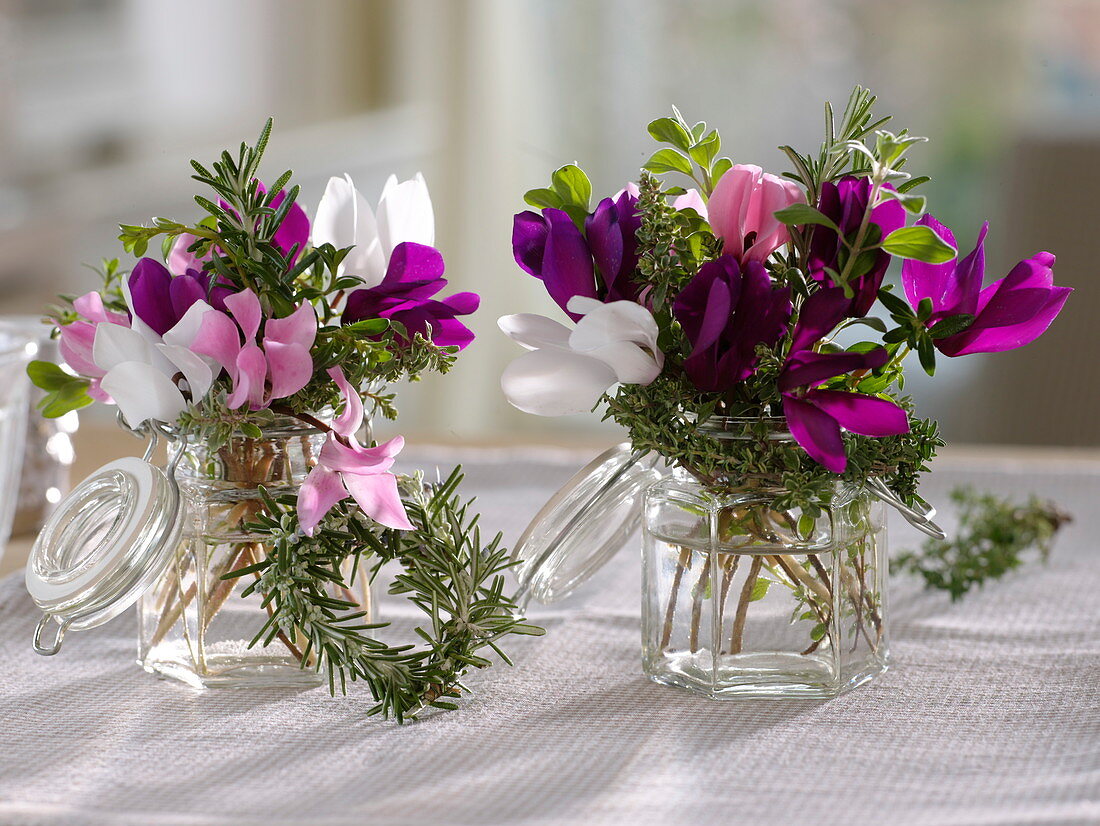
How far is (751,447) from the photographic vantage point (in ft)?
1.78

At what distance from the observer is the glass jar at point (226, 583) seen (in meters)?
0.58

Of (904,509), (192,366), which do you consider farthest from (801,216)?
(192,366)

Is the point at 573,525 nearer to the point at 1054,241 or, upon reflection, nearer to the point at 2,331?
the point at 2,331

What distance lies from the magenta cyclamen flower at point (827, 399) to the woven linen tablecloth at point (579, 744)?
0.13m

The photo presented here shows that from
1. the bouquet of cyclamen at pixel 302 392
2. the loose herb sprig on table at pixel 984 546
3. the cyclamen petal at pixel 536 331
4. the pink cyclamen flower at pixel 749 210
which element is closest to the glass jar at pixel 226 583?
the bouquet of cyclamen at pixel 302 392

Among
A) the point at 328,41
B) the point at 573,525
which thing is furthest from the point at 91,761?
the point at 328,41

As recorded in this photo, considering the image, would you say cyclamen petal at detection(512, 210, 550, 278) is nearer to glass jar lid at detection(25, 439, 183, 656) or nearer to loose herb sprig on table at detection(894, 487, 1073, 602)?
glass jar lid at detection(25, 439, 183, 656)

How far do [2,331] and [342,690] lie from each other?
1.18 feet

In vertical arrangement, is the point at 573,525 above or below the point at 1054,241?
below

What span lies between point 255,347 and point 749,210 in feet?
0.71

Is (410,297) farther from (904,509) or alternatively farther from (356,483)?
(904,509)

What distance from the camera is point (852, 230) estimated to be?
0.52 metres

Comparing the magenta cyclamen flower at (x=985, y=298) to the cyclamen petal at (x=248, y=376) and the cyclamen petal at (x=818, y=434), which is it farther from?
the cyclamen petal at (x=248, y=376)

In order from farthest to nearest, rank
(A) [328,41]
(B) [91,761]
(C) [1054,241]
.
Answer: (A) [328,41] < (C) [1054,241] < (B) [91,761]
